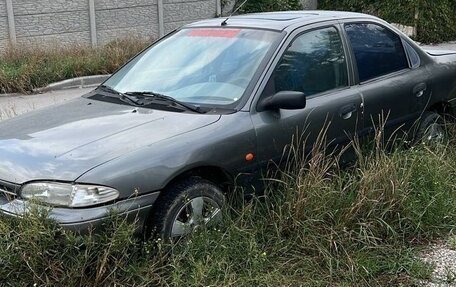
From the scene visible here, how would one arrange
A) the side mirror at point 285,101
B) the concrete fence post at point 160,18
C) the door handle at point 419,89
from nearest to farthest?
the side mirror at point 285,101 < the door handle at point 419,89 < the concrete fence post at point 160,18

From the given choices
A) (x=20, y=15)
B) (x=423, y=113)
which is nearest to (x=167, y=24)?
(x=20, y=15)

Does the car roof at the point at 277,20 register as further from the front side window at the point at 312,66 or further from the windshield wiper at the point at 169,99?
the windshield wiper at the point at 169,99

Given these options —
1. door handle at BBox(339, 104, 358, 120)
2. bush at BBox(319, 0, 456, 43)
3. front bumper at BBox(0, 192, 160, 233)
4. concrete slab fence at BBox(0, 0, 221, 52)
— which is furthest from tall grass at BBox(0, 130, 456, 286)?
bush at BBox(319, 0, 456, 43)

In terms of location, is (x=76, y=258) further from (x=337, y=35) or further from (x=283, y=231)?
(x=337, y=35)

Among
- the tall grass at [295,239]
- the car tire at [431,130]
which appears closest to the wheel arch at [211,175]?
the tall grass at [295,239]

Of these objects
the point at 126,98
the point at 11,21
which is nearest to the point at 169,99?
the point at 126,98

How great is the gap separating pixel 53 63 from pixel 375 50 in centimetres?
868

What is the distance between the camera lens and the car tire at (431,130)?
560cm

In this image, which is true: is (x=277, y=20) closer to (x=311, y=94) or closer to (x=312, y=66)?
(x=312, y=66)

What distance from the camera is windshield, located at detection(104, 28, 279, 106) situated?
4.40 meters

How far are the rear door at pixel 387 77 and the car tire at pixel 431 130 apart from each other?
15cm

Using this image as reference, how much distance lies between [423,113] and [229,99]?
7.64ft

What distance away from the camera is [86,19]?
594 inches

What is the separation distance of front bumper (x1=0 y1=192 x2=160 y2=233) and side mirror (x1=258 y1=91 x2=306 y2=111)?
1.16 meters
